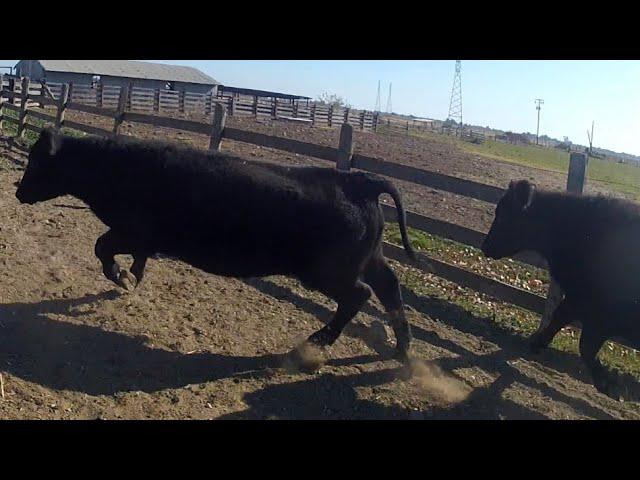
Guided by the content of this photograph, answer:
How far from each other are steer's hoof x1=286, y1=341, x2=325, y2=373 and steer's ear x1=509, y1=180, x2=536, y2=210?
250 cm

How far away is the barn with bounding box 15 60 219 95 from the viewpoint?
157ft

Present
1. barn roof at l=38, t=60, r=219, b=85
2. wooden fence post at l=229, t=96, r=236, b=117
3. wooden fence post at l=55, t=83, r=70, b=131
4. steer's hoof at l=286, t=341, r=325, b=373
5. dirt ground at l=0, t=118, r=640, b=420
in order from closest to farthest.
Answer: dirt ground at l=0, t=118, r=640, b=420
steer's hoof at l=286, t=341, r=325, b=373
wooden fence post at l=55, t=83, r=70, b=131
wooden fence post at l=229, t=96, r=236, b=117
barn roof at l=38, t=60, r=219, b=85

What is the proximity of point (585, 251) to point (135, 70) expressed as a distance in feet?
180

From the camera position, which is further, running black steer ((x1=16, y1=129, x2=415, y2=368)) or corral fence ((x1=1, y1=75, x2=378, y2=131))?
corral fence ((x1=1, y1=75, x2=378, y2=131))

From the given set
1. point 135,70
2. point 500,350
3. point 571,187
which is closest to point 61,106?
point 571,187

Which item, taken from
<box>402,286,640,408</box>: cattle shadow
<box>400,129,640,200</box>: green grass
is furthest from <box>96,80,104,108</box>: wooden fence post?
<box>402,286,640,408</box>: cattle shadow

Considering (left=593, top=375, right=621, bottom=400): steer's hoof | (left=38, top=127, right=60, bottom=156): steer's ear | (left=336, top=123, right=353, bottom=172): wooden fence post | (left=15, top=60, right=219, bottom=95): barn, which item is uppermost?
(left=15, top=60, right=219, bottom=95): barn

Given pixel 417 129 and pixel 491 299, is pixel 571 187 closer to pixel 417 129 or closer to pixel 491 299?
pixel 491 299

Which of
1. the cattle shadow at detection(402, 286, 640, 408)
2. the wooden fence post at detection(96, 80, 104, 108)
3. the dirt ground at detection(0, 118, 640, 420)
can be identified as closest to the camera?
the dirt ground at detection(0, 118, 640, 420)

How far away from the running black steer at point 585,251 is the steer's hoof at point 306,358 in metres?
2.21

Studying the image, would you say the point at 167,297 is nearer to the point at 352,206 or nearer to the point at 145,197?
the point at 145,197

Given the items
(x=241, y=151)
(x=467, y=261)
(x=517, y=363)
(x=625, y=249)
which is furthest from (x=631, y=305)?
(x=241, y=151)

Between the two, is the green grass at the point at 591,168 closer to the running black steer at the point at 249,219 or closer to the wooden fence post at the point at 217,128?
the wooden fence post at the point at 217,128

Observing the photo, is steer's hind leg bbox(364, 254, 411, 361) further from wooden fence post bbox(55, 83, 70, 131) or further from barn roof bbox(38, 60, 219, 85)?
barn roof bbox(38, 60, 219, 85)
